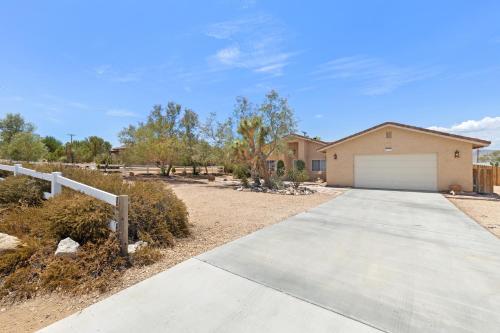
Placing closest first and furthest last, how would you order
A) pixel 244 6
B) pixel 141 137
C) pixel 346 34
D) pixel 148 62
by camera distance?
1. pixel 244 6
2. pixel 346 34
3. pixel 148 62
4. pixel 141 137

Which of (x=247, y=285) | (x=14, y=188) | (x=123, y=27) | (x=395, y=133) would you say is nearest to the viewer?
(x=247, y=285)

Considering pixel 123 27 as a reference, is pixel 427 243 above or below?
below

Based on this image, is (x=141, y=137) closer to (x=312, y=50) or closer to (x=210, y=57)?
(x=210, y=57)

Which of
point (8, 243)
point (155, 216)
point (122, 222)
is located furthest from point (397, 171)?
point (8, 243)

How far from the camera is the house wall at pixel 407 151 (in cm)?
1502

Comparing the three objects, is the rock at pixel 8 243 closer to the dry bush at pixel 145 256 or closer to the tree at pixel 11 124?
the dry bush at pixel 145 256

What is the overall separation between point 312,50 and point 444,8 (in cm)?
570

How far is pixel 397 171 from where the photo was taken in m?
16.7

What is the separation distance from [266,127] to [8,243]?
14.9 m

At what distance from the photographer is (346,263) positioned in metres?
4.13

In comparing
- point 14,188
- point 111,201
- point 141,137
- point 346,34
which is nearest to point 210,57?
point 346,34

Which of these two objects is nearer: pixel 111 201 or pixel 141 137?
pixel 111 201

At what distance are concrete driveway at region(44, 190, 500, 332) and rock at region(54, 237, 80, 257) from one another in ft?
4.49

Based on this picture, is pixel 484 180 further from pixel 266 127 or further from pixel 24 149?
pixel 24 149
